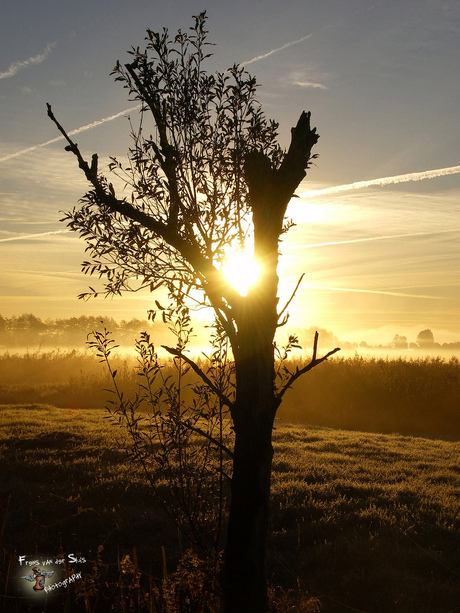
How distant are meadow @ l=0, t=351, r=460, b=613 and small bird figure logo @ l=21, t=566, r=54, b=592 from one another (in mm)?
156

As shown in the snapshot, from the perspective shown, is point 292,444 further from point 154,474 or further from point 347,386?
point 347,386

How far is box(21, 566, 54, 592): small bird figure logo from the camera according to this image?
7.00 meters

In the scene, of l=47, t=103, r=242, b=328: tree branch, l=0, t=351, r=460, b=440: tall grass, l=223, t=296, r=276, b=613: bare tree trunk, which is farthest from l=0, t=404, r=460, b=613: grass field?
l=0, t=351, r=460, b=440: tall grass

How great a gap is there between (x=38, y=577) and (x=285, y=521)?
4467 millimetres

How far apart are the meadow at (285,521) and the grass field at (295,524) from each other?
27 millimetres

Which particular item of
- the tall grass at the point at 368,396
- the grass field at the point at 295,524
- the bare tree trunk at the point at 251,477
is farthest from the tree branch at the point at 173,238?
the tall grass at the point at 368,396

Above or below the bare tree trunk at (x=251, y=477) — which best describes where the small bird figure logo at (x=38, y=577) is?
below

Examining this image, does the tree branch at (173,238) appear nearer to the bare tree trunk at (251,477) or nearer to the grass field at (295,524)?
the bare tree trunk at (251,477)

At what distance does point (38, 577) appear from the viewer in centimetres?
715

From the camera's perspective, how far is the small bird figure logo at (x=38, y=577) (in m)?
7.00

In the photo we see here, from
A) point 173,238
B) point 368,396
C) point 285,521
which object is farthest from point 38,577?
point 368,396

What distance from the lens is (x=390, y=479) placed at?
12.3m

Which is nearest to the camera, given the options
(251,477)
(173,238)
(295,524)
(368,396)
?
(251,477)

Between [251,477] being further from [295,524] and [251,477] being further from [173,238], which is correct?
[295,524]
